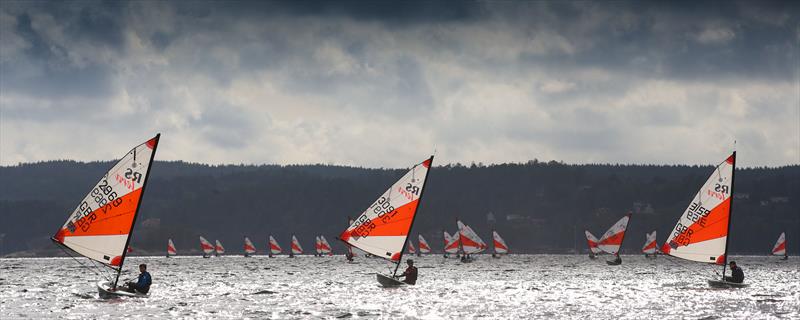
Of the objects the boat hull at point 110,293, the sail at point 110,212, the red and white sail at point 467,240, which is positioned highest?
the red and white sail at point 467,240

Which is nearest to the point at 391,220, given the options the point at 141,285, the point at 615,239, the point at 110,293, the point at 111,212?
the point at 141,285

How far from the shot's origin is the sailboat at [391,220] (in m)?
69.2

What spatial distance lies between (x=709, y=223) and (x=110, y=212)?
118ft

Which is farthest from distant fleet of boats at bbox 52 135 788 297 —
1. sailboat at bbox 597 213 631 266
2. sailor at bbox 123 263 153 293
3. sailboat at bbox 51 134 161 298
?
sailboat at bbox 597 213 631 266

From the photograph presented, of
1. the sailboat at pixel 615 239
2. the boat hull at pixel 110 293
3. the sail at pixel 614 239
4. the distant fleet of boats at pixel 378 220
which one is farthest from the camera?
the sail at pixel 614 239

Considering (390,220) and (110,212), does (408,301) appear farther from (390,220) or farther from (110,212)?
(110,212)

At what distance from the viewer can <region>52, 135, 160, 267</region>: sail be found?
57.2 metres

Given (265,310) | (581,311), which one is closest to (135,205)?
(265,310)

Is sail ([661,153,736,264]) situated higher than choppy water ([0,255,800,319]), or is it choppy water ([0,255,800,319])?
sail ([661,153,736,264])

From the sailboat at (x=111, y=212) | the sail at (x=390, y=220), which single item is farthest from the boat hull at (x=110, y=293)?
the sail at (x=390, y=220)

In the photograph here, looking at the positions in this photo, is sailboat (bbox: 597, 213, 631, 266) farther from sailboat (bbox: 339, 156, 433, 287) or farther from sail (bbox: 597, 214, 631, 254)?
sailboat (bbox: 339, 156, 433, 287)

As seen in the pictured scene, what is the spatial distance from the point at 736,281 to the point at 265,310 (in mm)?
31777

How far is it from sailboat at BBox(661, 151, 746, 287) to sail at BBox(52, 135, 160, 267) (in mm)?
32473

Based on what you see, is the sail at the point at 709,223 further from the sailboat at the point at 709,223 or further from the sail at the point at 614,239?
the sail at the point at 614,239
